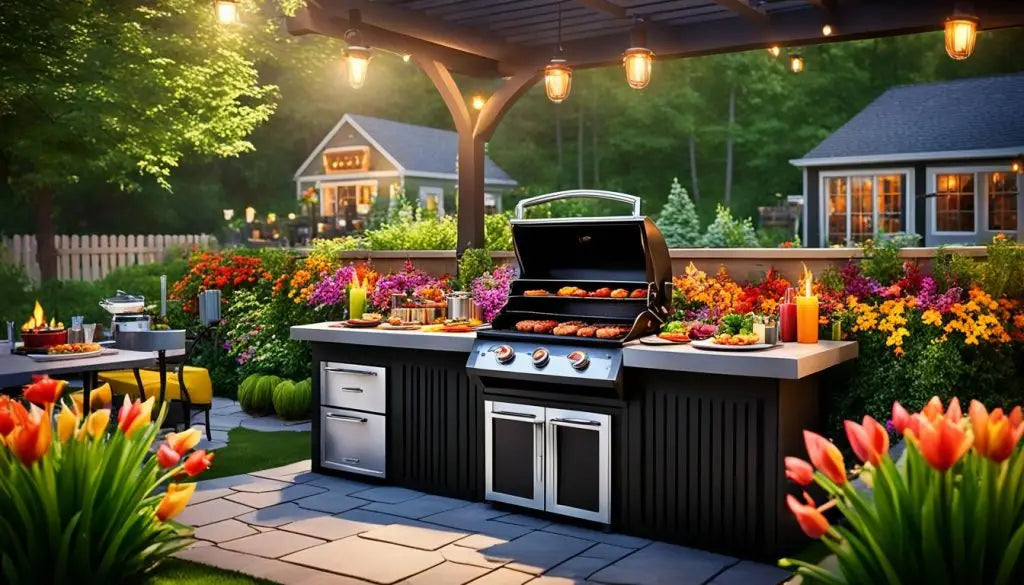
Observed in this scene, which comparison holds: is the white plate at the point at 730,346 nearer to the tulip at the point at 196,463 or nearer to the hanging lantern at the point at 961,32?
the hanging lantern at the point at 961,32

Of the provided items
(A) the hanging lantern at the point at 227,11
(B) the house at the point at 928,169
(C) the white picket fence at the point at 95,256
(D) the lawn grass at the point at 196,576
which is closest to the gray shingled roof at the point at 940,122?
(B) the house at the point at 928,169

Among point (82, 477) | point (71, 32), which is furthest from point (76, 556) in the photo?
point (71, 32)

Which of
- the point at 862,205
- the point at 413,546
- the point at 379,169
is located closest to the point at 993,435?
the point at 413,546

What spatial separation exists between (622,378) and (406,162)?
20.2 metres

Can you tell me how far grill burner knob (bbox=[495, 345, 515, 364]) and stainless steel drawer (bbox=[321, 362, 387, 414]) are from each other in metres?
0.98

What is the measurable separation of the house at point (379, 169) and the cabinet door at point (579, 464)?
18.8 m

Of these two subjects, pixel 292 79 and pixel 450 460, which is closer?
pixel 450 460

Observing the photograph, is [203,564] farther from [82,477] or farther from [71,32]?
[71,32]

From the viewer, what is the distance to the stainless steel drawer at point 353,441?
5.91 metres

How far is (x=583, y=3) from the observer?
19.2 feet

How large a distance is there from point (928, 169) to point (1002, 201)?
1.36 meters

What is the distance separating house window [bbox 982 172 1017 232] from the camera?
16.1 metres

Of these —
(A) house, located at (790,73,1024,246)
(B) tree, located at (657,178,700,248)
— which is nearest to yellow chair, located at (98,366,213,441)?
(B) tree, located at (657,178,700,248)

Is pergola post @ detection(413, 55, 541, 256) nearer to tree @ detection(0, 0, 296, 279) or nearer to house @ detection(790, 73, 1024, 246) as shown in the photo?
tree @ detection(0, 0, 296, 279)
